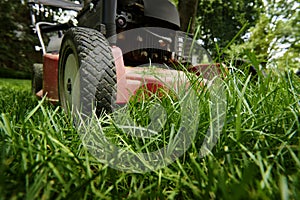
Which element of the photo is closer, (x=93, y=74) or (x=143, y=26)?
(x=93, y=74)

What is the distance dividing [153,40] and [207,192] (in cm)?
160

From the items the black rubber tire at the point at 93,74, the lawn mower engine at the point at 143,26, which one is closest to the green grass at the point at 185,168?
the black rubber tire at the point at 93,74

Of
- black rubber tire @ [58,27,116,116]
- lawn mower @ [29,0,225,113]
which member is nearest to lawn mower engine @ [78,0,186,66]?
lawn mower @ [29,0,225,113]

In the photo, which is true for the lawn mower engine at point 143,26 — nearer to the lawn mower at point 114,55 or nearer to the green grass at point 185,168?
the lawn mower at point 114,55

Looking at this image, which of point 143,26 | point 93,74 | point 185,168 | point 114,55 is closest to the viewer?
point 185,168

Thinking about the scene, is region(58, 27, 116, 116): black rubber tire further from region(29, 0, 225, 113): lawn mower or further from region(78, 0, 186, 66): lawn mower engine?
region(78, 0, 186, 66): lawn mower engine

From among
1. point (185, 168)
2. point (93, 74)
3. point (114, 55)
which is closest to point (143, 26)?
point (114, 55)

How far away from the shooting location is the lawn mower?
1.14 meters

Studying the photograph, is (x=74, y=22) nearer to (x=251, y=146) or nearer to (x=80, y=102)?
(x=80, y=102)

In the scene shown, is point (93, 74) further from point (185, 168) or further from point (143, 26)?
point (143, 26)

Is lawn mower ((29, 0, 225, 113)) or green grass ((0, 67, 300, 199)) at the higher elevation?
lawn mower ((29, 0, 225, 113))

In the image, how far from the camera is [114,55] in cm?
138

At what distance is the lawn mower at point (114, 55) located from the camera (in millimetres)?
1139

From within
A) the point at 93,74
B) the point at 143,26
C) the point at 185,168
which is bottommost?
the point at 185,168
